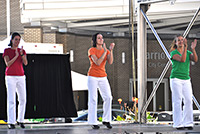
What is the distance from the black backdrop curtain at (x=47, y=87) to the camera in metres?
6.43

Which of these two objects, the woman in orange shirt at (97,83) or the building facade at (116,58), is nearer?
the woman in orange shirt at (97,83)

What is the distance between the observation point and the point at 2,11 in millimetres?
17547

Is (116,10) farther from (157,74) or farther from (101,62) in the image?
(101,62)

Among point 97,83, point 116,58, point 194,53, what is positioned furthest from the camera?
point 116,58

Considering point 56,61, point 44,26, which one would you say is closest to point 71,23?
point 44,26

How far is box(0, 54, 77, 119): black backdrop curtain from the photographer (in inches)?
253

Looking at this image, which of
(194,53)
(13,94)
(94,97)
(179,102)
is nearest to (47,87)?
(13,94)

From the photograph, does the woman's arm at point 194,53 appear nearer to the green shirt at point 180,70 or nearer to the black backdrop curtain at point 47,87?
the green shirt at point 180,70

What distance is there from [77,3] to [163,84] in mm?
6149

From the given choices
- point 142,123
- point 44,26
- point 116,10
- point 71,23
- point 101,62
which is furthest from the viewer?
point 71,23

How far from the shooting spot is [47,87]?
6.54 m

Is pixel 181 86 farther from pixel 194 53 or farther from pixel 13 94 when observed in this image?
pixel 13 94

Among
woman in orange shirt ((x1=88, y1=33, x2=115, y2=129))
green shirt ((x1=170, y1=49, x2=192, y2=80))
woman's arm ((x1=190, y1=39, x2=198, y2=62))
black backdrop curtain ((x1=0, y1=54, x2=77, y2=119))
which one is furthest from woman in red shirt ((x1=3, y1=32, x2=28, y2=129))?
woman's arm ((x1=190, y1=39, x2=198, y2=62))

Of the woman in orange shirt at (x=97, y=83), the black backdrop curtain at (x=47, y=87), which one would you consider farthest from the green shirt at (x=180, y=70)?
the black backdrop curtain at (x=47, y=87)
